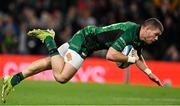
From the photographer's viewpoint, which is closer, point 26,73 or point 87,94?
point 26,73

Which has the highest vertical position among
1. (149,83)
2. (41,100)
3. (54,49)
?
(54,49)

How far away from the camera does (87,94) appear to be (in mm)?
17016

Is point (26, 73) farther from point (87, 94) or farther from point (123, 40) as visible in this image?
point (87, 94)

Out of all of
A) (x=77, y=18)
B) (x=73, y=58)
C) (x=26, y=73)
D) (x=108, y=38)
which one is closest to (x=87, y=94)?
(x=26, y=73)

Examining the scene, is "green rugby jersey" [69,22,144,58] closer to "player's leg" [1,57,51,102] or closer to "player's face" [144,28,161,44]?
"player's face" [144,28,161,44]

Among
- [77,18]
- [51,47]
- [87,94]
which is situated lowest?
[87,94]

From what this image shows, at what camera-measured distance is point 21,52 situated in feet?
77.2

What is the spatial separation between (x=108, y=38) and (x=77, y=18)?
10364 mm

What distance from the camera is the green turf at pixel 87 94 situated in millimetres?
14923

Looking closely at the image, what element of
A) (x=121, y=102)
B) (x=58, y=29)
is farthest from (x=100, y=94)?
(x=58, y=29)

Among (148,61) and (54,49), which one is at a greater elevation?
(54,49)

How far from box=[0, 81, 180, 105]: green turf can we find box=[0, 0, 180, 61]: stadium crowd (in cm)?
383

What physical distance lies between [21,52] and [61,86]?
A: 4.78m

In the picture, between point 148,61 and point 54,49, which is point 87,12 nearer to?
point 148,61
